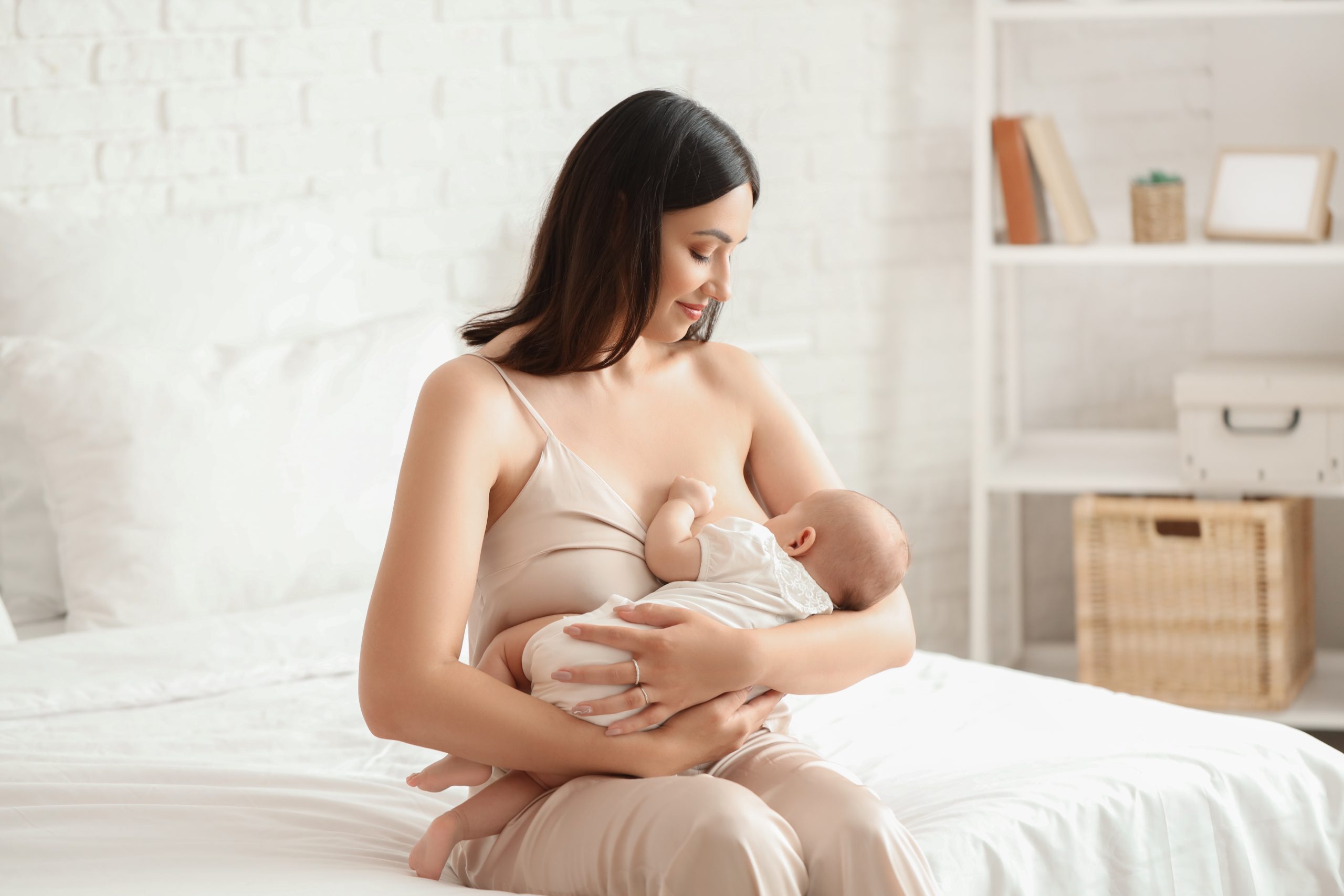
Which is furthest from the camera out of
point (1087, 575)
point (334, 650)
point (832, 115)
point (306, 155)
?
point (832, 115)

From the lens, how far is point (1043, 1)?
3.06m

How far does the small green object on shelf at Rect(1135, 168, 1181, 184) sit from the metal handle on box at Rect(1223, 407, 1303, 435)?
1.63 ft

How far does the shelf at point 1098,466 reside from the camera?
2.88 metres

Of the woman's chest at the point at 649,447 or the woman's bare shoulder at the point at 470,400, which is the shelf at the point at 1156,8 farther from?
the woman's bare shoulder at the point at 470,400

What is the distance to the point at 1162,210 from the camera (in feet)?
9.50

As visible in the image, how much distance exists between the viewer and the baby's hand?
141cm

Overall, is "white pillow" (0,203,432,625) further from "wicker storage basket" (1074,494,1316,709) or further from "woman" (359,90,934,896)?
"wicker storage basket" (1074,494,1316,709)

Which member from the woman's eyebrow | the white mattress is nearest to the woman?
the woman's eyebrow

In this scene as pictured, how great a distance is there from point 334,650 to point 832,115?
5.94ft

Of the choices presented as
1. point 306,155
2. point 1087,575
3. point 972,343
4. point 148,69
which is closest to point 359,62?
point 306,155

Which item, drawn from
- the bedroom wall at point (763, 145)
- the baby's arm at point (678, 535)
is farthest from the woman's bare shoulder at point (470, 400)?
the bedroom wall at point (763, 145)

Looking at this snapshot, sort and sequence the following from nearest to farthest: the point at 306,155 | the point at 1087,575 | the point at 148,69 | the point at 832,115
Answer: the point at 148,69, the point at 306,155, the point at 1087,575, the point at 832,115

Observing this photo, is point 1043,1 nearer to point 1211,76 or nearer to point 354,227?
point 1211,76

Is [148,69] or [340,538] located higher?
[148,69]
